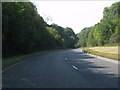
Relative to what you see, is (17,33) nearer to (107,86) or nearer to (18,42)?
(18,42)

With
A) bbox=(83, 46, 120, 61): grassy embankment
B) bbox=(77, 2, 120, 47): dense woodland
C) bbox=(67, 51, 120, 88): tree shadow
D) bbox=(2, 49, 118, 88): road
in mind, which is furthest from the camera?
bbox=(77, 2, 120, 47): dense woodland

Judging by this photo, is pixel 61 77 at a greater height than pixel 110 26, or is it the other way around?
pixel 110 26

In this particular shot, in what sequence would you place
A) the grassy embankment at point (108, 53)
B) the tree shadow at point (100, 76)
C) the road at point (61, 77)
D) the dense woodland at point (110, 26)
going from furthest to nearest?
the dense woodland at point (110, 26) → the grassy embankment at point (108, 53) → the tree shadow at point (100, 76) → the road at point (61, 77)

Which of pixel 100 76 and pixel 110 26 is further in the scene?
pixel 110 26

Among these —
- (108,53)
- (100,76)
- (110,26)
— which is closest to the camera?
(100,76)

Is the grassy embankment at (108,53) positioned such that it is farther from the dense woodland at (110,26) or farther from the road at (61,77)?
the dense woodland at (110,26)

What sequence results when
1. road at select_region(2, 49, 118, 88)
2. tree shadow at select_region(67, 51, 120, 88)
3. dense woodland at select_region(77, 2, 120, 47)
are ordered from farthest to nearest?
dense woodland at select_region(77, 2, 120, 47), tree shadow at select_region(67, 51, 120, 88), road at select_region(2, 49, 118, 88)

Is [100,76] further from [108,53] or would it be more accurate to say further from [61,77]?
[108,53]

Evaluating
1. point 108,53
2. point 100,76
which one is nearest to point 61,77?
point 100,76

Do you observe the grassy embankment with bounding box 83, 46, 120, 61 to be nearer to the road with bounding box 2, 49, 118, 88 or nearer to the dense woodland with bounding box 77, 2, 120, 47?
the road with bounding box 2, 49, 118, 88

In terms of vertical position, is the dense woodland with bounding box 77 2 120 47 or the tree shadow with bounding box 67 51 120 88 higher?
the dense woodland with bounding box 77 2 120 47

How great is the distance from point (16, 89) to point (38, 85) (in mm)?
1468

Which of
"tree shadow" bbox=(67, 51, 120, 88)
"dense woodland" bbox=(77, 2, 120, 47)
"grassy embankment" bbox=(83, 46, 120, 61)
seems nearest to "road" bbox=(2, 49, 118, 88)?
"tree shadow" bbox=(67, 51, 120, 88)

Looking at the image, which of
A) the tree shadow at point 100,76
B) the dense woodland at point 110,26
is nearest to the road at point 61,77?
the tree shadow at point 100,76
